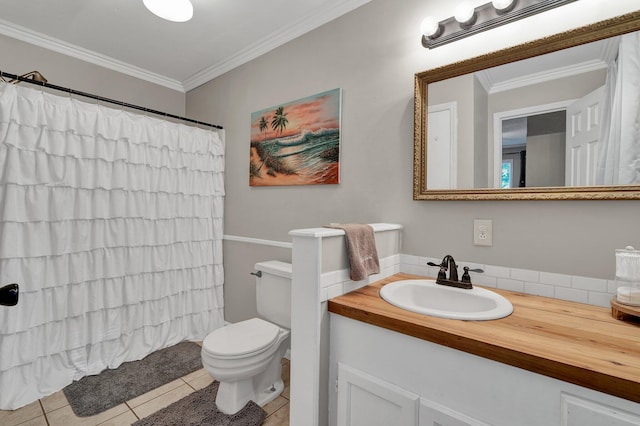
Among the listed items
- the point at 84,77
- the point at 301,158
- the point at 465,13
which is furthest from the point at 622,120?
the point at 84,77

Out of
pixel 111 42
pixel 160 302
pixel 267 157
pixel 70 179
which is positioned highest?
pixel 111 42

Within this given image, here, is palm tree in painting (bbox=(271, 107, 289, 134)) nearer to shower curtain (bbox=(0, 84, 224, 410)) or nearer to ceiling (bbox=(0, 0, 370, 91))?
ceiling (bbox=(0, 0, 370, 91))

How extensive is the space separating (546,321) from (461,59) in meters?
1.24

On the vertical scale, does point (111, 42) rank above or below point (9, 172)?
above

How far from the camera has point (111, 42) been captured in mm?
2398

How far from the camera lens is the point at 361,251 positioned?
51.4 inches

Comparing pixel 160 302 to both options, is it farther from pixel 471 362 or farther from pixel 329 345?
pixel 471 362

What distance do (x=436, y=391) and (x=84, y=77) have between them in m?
3.42

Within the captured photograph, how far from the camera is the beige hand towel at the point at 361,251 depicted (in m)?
1.25

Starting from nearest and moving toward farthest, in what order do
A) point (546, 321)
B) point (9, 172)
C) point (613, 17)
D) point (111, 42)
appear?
1. point (546, 321)
2. point (613, 17)
3. point (9, 172)
4. point (111, 42)

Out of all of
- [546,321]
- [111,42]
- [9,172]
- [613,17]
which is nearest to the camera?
[546,321]

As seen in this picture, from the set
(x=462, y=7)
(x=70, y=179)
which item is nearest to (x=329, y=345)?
(x=462, y=7)

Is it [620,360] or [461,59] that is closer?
[620,360]

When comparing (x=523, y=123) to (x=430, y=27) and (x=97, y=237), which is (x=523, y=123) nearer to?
(x=430, y=27)
